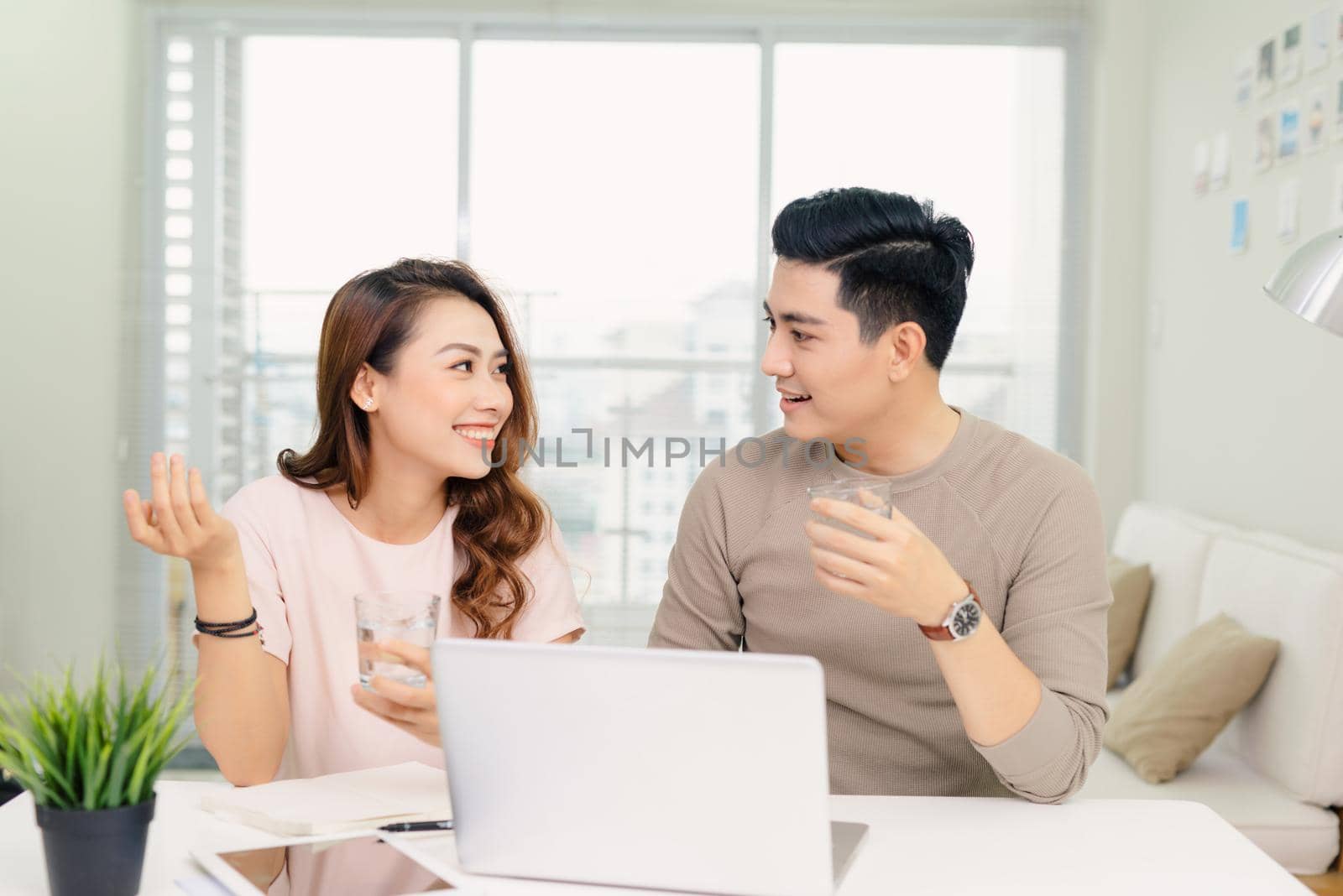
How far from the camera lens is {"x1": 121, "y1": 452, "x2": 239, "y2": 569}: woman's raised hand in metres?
1.23

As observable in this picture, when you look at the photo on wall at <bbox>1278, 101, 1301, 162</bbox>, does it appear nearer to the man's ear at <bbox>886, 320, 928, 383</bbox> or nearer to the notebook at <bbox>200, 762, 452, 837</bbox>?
the man's ear at <bbox>886, 320, 928, 383</bbox>

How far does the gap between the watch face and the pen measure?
53 cm

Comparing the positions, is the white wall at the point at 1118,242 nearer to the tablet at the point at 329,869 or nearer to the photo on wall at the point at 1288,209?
the photo on wall at the point at 1288,209

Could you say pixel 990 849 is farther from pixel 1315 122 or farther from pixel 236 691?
pixel 1315 122

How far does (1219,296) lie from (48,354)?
3527mm

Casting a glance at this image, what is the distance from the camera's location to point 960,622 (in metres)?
1.22

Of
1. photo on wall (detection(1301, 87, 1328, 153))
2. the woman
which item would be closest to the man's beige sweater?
the woman

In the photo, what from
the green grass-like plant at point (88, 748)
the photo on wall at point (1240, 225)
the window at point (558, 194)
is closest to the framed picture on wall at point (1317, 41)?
the photo on wall at point (1240, 225)

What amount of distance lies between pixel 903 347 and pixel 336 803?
0.93m

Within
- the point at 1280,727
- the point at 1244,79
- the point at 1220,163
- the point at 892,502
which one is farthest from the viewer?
the point at 1220,163

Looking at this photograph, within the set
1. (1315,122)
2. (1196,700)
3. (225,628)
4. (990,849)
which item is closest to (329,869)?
(225,628)

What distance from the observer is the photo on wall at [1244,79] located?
9.75 feet

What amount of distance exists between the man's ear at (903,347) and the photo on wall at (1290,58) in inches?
63.5

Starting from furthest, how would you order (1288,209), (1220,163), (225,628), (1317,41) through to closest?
(1220,163), (1288,209), (1317,41), (225,628)
